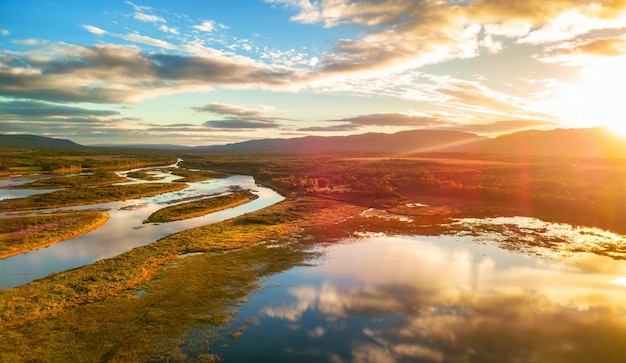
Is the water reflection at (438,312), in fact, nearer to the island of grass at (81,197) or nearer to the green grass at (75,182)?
the island of grass at (81,197)

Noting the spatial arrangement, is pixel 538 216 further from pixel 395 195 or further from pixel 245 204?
pixel 245 204

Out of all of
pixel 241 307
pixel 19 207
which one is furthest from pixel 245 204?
pixel 241 307

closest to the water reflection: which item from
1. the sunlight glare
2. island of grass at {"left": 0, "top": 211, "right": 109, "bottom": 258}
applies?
the sunlight glare

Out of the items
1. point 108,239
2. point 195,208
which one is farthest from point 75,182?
point 108,239

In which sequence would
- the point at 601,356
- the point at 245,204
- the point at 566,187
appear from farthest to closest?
1. the point at 566,187
2. the point at 245,204
3. the point at 601,356

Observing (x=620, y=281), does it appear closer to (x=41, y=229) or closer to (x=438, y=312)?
(x=438, y=312)

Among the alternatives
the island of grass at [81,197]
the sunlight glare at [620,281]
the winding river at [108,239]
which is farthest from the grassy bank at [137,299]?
the island of grass at [81,197]
